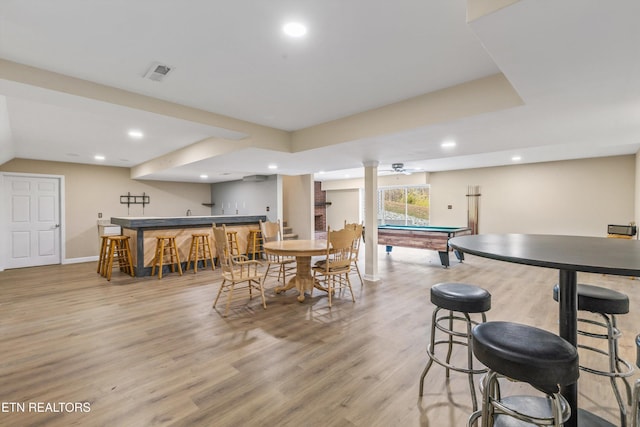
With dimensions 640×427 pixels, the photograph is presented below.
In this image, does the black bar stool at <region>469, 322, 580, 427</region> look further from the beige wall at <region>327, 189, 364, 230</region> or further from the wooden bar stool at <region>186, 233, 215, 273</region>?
the beige wall at <region>327, 189, 364, 230</region>

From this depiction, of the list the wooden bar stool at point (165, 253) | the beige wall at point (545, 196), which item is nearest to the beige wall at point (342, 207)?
the beige wall at point (545, 196)

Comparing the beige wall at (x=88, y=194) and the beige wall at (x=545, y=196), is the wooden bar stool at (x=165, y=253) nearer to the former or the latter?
the beige wall at (x=88, y=194)

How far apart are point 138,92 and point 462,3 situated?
2.92m

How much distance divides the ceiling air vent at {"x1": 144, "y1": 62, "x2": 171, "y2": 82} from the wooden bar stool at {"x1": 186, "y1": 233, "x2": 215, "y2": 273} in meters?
3.89

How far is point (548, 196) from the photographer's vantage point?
24.5 ft

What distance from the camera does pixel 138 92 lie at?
290 cm

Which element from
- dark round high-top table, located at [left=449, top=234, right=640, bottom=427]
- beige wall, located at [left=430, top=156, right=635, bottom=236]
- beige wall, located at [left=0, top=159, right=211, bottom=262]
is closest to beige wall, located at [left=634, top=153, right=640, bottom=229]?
beige wall, located at [left=430, top=156, right=635, bottom=236]

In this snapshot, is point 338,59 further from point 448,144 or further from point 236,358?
point 236,358

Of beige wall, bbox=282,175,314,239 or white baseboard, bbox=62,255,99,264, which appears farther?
beige wall, bbox=282,175,314,239

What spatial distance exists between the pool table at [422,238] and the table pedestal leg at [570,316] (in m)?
4.32

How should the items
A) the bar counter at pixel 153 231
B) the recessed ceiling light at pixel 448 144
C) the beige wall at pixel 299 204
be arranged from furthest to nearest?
1. the beige wall at pixel 299 204
2. the bar counter at pixel 153 231
3. the recessed ceiling light at pixel 448 144

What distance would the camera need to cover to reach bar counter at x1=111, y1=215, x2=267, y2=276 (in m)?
5.44

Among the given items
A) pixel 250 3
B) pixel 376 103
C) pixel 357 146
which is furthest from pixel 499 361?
pixel 357 146

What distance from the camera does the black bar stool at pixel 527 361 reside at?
108 cm
